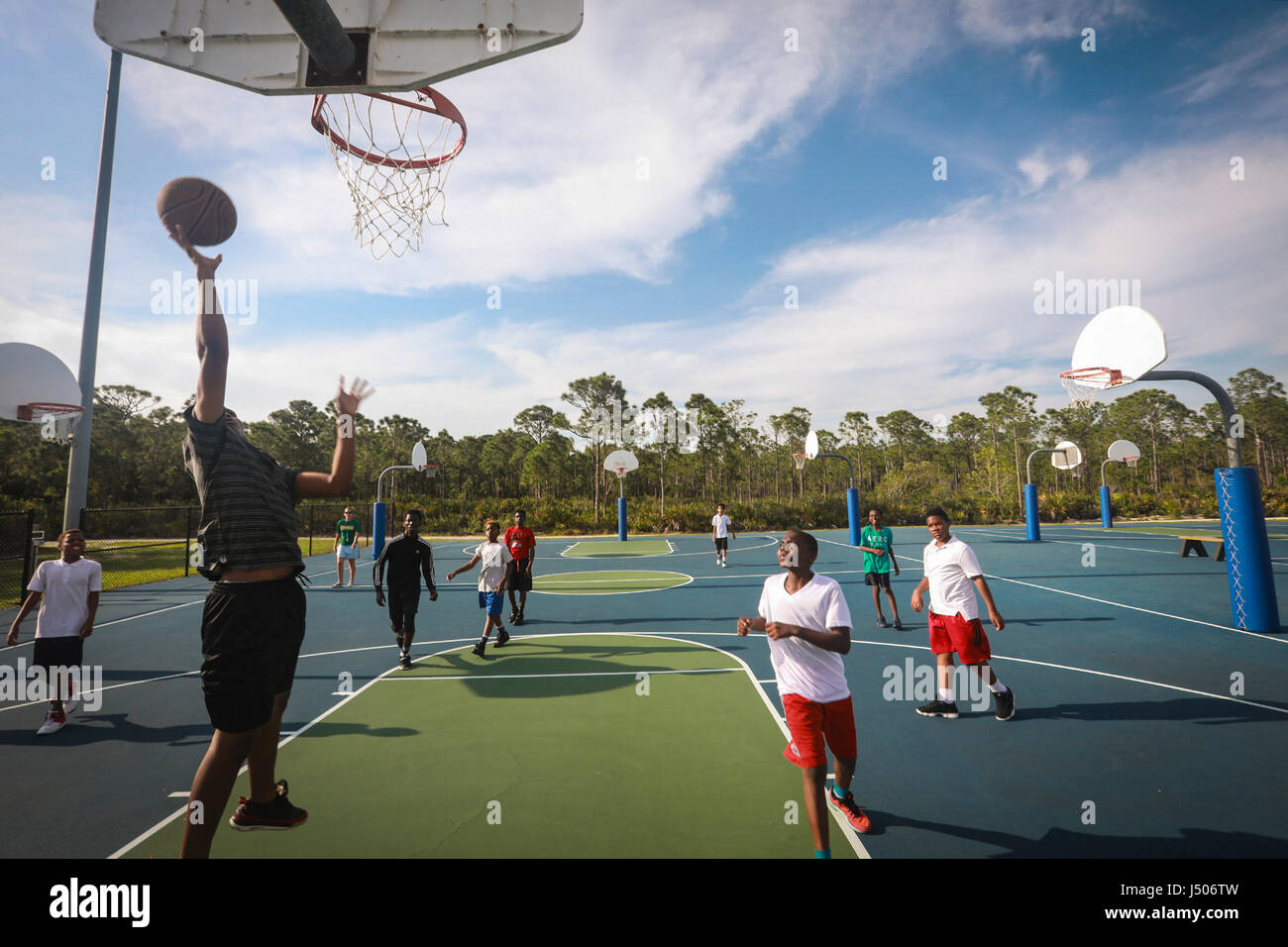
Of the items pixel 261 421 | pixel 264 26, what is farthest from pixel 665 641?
pixel 261 421

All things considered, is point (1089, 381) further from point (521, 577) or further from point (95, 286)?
point (95, 286)

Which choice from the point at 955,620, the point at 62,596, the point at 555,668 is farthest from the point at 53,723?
Answer: the point at 955,620

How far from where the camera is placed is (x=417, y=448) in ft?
77.7

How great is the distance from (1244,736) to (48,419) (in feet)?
52.2

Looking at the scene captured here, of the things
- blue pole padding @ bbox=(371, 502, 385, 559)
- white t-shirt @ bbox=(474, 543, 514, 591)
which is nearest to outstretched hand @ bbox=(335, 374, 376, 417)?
white t-shirt @ bbox=(474, 543, 514, 591)

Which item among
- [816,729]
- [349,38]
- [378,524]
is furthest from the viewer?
[378,524]

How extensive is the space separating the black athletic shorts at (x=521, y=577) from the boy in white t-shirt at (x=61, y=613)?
5.42 metres

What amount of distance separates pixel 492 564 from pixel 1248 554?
11743mm

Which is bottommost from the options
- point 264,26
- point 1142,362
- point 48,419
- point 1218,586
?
point 1218,586

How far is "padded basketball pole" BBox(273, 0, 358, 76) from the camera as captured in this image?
147 inches

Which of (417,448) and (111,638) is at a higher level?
(417,448)

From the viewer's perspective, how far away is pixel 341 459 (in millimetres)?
2980

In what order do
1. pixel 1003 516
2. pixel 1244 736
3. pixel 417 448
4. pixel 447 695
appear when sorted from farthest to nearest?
pixel 1003 516
pixel 417 448
pixel 447 695
pixel 1244 736
